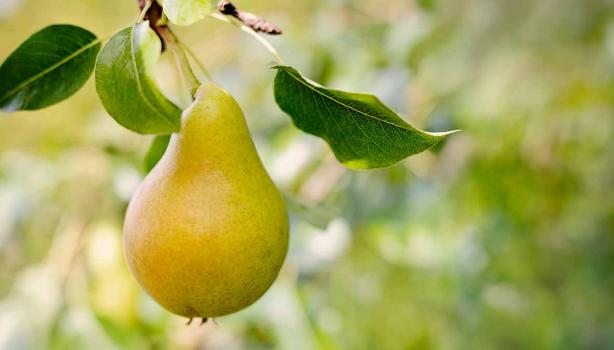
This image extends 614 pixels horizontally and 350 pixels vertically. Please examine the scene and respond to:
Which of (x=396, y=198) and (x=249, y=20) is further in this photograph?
(x=396, y=198)

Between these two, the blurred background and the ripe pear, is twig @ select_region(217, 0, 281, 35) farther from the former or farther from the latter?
the blurred background

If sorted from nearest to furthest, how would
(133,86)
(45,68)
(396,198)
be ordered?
(133,86) → (45,68) → (396,198)

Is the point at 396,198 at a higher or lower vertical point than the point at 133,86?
lower

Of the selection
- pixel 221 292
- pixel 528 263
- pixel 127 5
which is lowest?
pixel 528 263

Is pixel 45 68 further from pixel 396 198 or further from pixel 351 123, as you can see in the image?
pixel 396 198

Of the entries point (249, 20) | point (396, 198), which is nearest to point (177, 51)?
point (249, 20)

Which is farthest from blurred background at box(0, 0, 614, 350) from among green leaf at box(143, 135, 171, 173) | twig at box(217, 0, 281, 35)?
twig at box(217, 0, 281, 35)

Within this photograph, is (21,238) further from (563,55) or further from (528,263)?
(563,55)

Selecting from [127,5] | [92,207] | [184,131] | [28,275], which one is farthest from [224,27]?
[184,131]
